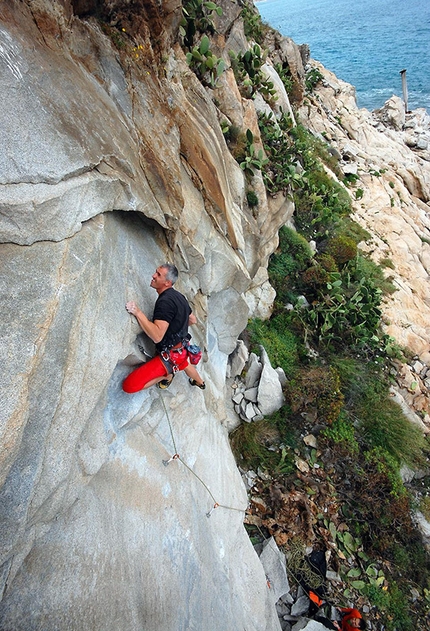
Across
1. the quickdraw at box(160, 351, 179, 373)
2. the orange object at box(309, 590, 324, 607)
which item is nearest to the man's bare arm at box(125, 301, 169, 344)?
the quickdraw at box(160, 351, 179, 373)

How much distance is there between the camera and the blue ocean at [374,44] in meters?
42.4

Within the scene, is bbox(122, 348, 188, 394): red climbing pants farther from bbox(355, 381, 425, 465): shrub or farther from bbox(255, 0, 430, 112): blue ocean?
bbox(255, 0, 430, 112): blue ocean

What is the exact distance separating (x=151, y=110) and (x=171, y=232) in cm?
193

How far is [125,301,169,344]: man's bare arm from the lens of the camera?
Answer: 484 centimetres

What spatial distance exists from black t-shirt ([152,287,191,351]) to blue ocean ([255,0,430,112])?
27.4 meters

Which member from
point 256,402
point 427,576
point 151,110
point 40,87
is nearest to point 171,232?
point 151,110

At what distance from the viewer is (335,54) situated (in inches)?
2224

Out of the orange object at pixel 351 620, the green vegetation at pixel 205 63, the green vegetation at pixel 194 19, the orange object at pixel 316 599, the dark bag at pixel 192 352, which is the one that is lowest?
the orange object at pixel 351 620

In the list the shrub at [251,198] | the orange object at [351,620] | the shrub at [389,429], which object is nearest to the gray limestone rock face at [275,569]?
the orange object at [351,620]

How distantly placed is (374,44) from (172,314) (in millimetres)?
73650

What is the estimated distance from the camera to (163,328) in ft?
16.7

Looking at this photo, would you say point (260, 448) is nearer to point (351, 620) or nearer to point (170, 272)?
point (351, 620)

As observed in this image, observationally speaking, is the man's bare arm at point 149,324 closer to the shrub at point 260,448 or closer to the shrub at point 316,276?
the shrub at point 260,448

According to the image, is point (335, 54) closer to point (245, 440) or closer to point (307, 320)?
point (307, 320)
